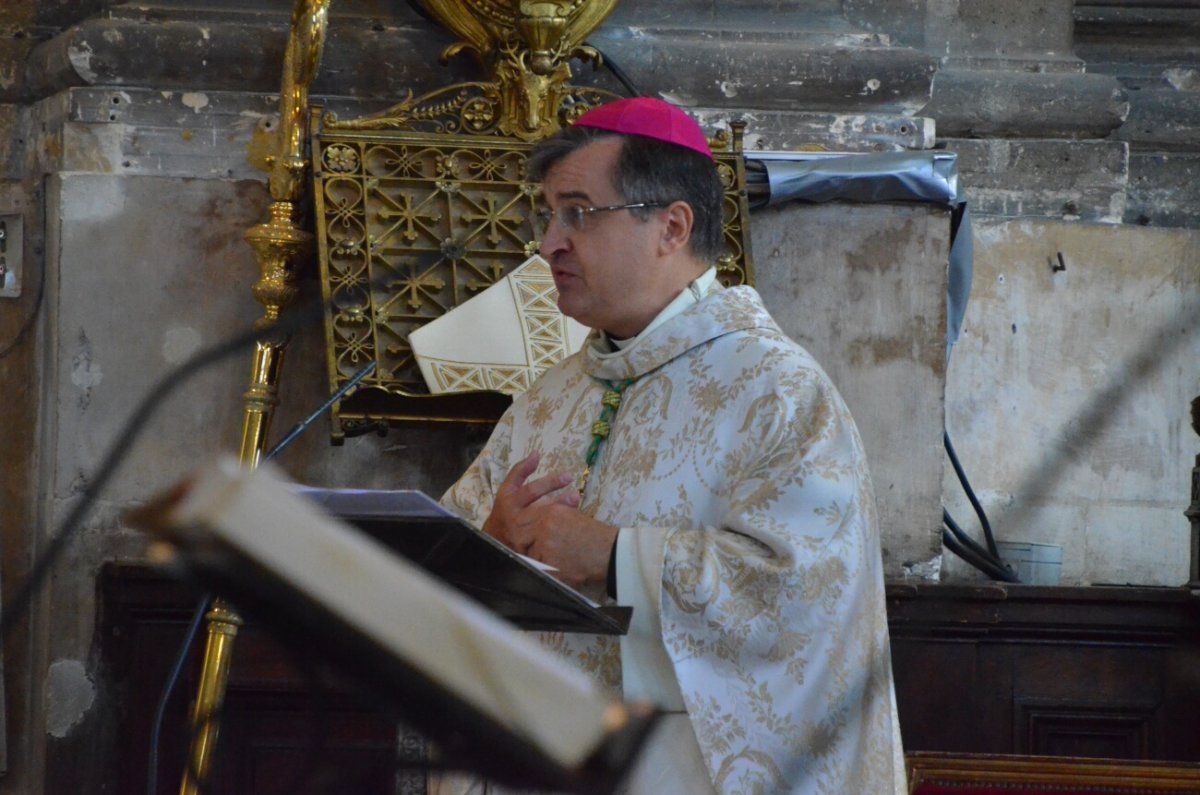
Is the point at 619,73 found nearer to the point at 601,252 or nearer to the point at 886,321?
the point at 886,321

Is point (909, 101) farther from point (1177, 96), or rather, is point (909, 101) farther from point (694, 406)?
point (694, 406)

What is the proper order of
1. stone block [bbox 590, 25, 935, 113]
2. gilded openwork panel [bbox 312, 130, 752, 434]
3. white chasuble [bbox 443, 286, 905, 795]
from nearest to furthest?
1. white chasuble [bbox 443, 286, 905, 795]
2. gilded openwork panel [bbox 312, 130, 752, 434]
3. stone block [bbox 590, 25, 935, 113]

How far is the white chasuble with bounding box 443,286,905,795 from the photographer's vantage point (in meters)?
2.87

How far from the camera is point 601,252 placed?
3.21 metres

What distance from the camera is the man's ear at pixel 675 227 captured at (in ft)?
10.7

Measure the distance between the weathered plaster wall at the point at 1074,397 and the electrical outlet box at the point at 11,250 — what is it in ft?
9.27

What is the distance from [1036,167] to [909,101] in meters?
0.90

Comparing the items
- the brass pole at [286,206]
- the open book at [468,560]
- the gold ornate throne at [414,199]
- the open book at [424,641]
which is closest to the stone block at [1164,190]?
the gold ornate throne at [414,199]

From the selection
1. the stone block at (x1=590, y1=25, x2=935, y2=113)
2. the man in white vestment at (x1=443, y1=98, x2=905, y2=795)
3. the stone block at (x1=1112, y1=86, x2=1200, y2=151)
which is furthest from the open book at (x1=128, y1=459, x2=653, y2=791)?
the stone block at (x1=1112, y1=86, x2=1200, y2=151)

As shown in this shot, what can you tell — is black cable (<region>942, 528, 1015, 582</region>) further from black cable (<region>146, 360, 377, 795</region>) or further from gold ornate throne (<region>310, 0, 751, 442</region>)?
black cable (<region>146, 360, 377, 795</region>)

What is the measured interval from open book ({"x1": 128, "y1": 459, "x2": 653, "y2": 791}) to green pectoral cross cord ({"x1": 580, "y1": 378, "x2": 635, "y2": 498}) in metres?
1.95

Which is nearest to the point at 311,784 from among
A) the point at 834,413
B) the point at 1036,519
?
the point at 834,413

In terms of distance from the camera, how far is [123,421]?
4.49 m

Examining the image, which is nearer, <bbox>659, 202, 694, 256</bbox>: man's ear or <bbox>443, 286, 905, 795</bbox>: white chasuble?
<bbox>443, 286, 905, 795</bbox>: white chasuble
